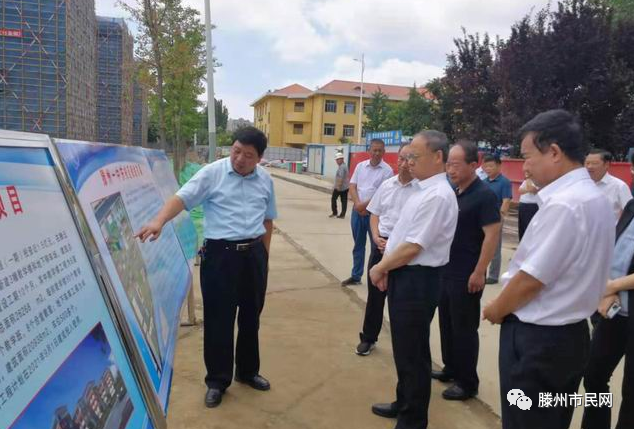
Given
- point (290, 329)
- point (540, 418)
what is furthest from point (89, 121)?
point (540, 418)

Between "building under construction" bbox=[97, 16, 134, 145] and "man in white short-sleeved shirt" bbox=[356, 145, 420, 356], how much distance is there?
43.3ft

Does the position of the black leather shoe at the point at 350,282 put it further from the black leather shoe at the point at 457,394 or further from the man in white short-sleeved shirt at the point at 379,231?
the black leather shoe at the point at 457,394

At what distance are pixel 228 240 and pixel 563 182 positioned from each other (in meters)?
1.84

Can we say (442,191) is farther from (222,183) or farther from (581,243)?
(222,183)

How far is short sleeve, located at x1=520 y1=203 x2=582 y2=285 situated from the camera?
1.59 metres

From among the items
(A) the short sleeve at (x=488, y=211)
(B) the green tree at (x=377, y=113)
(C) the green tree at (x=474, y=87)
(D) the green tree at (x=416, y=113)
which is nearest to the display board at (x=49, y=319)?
(A) the short sleeve at (x=488, y=211)

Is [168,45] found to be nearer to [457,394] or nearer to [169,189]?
[169,189]

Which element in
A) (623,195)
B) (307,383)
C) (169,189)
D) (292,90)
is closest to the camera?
(307,383)

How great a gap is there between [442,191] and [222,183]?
50.9 inches

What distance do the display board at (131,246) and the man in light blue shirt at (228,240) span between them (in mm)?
249

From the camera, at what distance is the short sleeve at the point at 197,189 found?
2.72 metres

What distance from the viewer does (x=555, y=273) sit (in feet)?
5.36

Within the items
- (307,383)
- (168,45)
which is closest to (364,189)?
(307,383)

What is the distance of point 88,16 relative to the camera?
12555 mm
